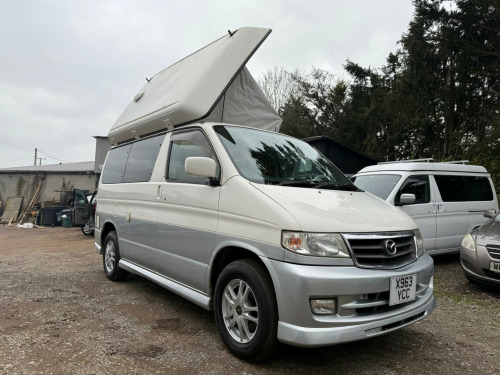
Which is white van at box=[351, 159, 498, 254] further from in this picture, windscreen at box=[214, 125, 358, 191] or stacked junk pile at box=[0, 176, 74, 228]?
stacked junk pile at box=[0, 176, 74, 228]

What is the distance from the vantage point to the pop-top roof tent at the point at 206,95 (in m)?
3.80

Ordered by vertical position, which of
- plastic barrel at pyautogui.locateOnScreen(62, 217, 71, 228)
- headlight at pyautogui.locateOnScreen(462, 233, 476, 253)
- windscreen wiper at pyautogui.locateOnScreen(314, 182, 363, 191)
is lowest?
plastic barrel at pyautogui.locateOnScreen(62, 217, 71, 228)

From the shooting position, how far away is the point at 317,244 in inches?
97.0

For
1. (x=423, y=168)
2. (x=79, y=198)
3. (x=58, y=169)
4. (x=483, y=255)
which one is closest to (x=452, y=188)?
(x=423, y=168)

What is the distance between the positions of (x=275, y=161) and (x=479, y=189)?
5.61m

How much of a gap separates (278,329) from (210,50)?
10.9 ft

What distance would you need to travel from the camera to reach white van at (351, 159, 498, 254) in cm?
605

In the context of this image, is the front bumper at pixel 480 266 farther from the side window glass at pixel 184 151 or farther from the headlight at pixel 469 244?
the side window glass at pixel 184 151

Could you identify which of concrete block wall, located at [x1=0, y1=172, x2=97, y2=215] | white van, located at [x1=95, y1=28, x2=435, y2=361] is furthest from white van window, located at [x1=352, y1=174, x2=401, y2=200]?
concrete block wall, located at [x1=0, y1=172, x2=97, y2=215]

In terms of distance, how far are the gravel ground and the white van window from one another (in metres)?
1.67

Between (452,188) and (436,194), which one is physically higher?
(452,188)

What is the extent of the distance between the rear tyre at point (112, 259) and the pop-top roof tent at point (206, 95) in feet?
4.75

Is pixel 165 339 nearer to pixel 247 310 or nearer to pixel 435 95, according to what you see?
pixel 247 310

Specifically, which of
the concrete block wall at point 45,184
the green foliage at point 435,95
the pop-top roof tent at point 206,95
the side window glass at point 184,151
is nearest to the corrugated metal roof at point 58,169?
the concrete block wall at point 45,184
